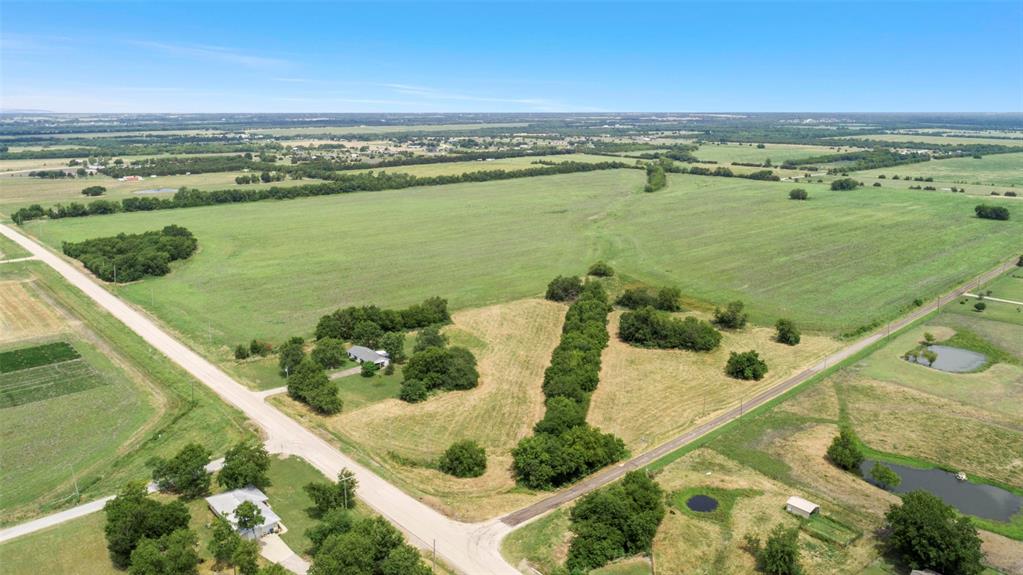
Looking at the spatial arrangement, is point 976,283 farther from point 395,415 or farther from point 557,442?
point 395,415

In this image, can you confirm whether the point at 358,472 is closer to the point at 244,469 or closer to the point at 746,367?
the point at 244,469

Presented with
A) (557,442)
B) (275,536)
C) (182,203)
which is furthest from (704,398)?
(182,203)

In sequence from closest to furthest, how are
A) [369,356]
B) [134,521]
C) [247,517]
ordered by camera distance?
[134,521], [247,517], [369,356]

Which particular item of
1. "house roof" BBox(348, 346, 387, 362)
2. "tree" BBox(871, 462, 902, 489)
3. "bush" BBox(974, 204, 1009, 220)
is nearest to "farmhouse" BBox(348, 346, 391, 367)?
"house roof" BBox(348, 346, 387, 362)

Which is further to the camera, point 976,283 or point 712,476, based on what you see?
point 976,283

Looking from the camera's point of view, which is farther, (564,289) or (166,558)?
(564,289)

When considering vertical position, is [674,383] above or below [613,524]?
below

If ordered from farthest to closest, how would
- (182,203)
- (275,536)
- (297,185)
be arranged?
1. (297,185)
2. (182,203)
3. (275,536)

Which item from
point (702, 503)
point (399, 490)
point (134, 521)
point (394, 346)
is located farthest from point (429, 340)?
point (134, 521)
